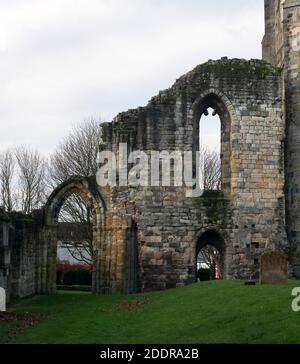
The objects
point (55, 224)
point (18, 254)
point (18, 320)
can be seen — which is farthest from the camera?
point (55, 224)

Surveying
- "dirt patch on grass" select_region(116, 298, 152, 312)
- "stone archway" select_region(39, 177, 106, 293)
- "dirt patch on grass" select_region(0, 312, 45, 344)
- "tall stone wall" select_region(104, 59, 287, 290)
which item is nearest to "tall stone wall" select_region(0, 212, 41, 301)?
"stone archway" select_region(39, 177, 106, 293)

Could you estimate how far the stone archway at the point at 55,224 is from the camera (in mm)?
22688

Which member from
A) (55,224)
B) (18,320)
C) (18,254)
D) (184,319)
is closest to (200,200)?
(55,224)

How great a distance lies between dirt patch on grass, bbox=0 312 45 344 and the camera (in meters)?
12.9

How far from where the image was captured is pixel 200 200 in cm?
2167

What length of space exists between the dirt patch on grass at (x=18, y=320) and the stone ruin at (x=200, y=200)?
4809 mm

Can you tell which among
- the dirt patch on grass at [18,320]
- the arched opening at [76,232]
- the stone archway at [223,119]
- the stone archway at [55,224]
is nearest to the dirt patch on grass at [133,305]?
the dirt patch on grass at [18,320]

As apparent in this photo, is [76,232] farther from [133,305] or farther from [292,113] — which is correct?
[133,305]

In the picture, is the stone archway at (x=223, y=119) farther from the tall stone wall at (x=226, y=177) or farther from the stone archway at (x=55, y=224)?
the stone archway at (x=55, y=224)

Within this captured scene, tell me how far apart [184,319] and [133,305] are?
435 centimetres

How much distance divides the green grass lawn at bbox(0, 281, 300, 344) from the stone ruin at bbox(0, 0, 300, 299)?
3.72 m

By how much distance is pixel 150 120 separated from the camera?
21766mm

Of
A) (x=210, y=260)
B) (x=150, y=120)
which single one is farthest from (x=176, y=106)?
(x=210, y=260)

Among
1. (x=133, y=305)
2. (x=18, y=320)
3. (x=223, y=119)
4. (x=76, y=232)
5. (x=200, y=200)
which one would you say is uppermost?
(x=223, y=119)
